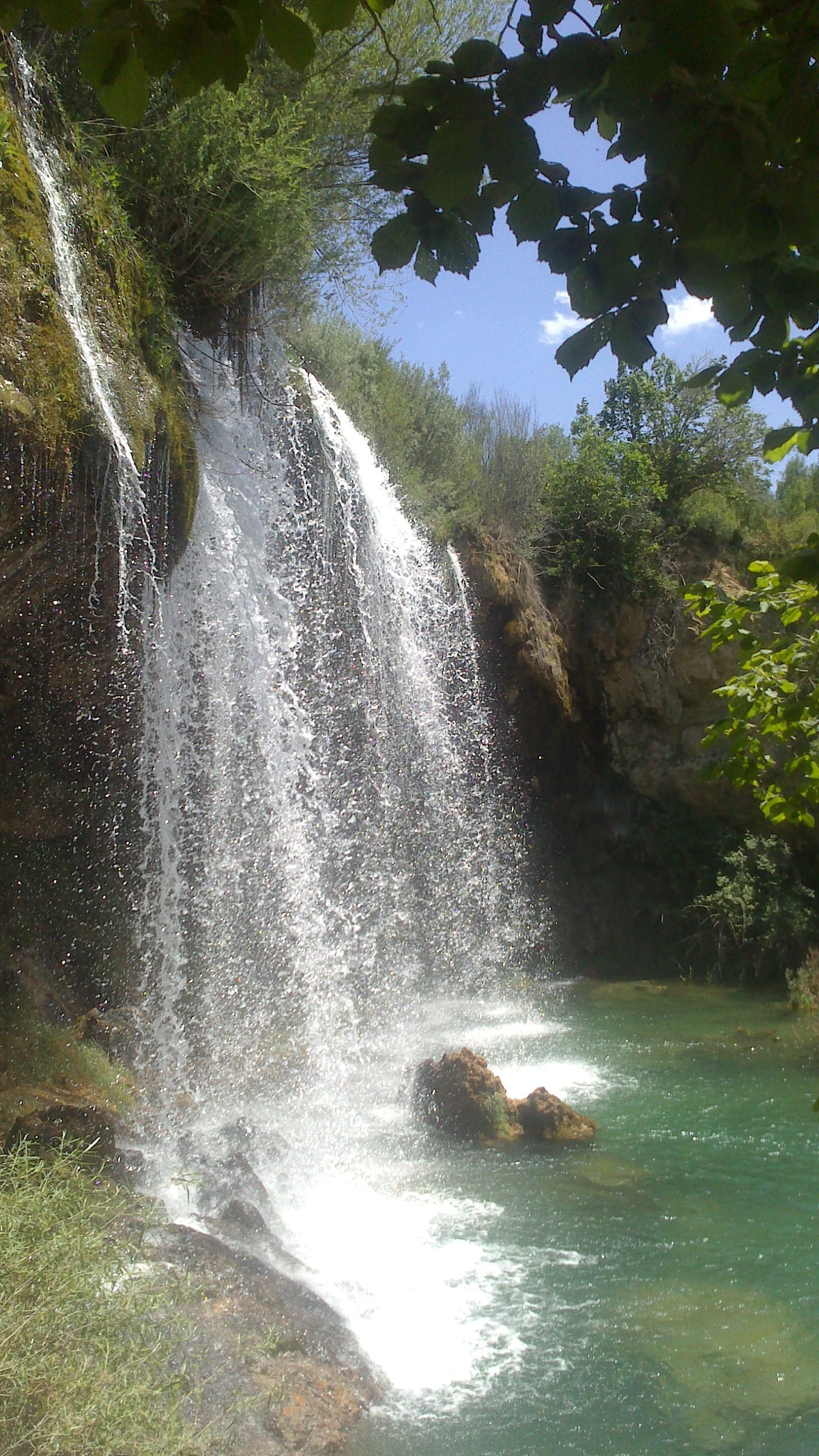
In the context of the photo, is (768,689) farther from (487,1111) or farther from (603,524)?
(603,524)

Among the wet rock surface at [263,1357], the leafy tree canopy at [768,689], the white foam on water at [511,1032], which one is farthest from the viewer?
the white foam on water at [511,1032]

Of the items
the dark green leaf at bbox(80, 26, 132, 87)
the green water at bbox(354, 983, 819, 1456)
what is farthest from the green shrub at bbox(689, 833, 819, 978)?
the dark green leaf at bbox(80, 26, 132, 87)

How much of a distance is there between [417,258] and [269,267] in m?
6.41

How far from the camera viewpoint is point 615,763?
13.2m

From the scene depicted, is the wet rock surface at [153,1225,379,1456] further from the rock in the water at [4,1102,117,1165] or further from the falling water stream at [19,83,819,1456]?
the rock in the water at [4,1102,117,1165]

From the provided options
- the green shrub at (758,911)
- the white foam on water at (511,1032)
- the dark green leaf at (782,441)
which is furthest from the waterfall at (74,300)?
the green shrub at (758,911)

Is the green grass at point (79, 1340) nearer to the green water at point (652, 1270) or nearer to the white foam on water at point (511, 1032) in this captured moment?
the green water at point (652, 1270)

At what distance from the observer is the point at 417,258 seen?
1.71m

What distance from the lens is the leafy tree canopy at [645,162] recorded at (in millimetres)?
1362

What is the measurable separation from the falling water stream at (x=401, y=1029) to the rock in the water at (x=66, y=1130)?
49cm

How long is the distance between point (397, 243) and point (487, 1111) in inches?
230

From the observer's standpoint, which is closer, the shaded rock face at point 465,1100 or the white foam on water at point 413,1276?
the white foam on water at point 413,1276

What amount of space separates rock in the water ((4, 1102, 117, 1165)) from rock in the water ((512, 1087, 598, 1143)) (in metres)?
2.69

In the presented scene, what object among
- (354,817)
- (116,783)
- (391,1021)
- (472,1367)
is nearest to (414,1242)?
(472,1367)
